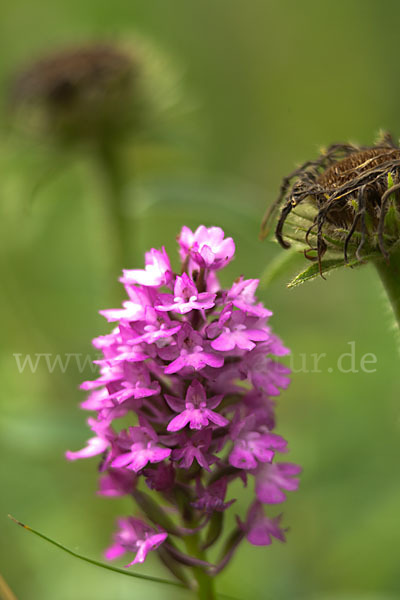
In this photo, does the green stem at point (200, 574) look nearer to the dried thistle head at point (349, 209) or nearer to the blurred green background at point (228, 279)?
the dried thistle head at point (349, 209)

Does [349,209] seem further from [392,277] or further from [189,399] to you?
[189,399]

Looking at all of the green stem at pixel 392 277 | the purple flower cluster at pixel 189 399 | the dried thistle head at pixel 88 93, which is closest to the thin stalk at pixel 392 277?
the green stem at pixel 392 277

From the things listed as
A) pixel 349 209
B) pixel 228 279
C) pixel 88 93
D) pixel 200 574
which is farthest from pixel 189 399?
pixel 228 279

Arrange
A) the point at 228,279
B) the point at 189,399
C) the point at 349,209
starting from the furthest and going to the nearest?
1. the point at 228,279
2. the point at 349,209
3. the point at 189,399

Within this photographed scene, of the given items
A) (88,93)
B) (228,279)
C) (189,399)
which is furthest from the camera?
(228,279)

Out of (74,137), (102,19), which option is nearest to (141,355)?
(74,137)

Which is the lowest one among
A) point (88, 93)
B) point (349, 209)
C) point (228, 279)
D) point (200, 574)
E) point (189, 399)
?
point (200, 574)

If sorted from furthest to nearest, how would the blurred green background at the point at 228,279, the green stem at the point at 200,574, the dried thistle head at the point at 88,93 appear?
the dried thistle head at the point at 88,93 → the blurred green background at the point at 228,279 → the green stem at the point at 200,574
